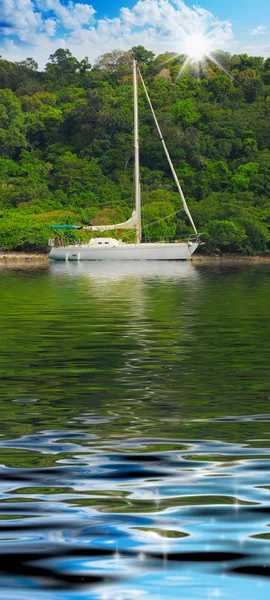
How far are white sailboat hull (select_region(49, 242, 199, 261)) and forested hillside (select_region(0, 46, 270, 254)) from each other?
9.53 meters

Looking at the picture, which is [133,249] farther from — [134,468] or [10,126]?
[134,468]

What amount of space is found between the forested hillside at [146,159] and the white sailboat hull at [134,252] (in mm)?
9534

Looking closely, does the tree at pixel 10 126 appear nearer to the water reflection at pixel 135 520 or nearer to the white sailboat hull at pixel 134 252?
the white sailboat hull at pixel 134 252

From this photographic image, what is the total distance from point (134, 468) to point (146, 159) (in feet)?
340

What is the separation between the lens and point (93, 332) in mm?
21656

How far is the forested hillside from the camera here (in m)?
90.9

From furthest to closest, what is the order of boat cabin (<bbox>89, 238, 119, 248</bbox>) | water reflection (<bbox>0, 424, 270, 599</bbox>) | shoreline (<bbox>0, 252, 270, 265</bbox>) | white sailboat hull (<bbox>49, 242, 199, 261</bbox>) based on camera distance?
shoreline (<bbox>0, 252, 270, 265</bbox>) → boat cabin (<bbox>89, 238, 119, 248</bbox>) → white sailboat hull (<bbox>49, 242, 199, 261</bbox>) → water reflection (<bbox>0, 424, 270, 599</bbox>)

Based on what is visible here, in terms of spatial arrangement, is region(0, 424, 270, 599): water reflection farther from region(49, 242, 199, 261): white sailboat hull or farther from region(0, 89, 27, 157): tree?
region(0, 89, 27, 157): tree

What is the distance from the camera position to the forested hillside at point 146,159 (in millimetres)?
90938

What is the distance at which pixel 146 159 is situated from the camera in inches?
4377

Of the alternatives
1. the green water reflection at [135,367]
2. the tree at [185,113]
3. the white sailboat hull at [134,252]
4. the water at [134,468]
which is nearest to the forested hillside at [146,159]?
the tree at [185,113]

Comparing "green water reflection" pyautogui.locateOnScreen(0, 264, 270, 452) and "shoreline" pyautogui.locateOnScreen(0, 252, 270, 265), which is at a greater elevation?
"shoreline" pyautogui.locateOnScreen(0, 252, 270, 265)

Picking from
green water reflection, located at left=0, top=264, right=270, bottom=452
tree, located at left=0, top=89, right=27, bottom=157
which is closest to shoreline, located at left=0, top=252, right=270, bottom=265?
tree, located at left=0, top=89, right=27, bottom=157

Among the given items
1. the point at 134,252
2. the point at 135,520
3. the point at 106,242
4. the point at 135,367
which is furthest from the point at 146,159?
the point at 135,520
